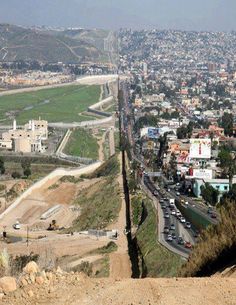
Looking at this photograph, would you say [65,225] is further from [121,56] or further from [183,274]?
[121,56]

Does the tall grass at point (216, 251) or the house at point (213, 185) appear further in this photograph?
the house at point (213, 185)

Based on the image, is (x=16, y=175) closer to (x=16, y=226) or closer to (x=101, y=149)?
(x=16, y=226)

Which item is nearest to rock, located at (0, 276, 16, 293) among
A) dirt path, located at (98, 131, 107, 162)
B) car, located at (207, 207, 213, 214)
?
car, located at (207, 207, 213, 214)

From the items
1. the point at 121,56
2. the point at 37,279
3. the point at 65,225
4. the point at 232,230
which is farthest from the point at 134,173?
the point at 121,56

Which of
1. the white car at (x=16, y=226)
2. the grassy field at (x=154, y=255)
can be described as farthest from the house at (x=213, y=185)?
the white car at (x=16, y=226)

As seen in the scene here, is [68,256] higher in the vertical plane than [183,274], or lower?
→ lower

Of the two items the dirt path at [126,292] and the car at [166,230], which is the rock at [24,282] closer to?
the dirt path at [126,292]
